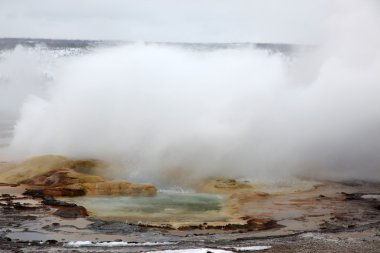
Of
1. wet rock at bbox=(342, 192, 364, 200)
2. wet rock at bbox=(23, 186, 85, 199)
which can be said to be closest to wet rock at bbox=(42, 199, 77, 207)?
wet rock at bbox=(23, 186, 85, 199)

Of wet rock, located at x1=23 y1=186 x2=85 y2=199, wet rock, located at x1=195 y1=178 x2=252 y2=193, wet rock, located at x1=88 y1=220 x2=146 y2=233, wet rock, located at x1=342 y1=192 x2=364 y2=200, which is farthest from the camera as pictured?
wet rock, located at x1=195 y1=178 x2=252 y2=193

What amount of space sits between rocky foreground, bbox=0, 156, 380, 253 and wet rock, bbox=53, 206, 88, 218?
3 centimetres

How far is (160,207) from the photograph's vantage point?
19969 mm

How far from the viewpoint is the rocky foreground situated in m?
14.7

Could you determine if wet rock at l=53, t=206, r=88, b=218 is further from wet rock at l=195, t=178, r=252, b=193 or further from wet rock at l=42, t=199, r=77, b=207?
wet rock at l=195, t=178, r=252, b=193

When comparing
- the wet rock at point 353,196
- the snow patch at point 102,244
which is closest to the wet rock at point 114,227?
the snow patch at point 102,244

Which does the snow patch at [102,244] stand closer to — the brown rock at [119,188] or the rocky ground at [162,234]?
the rocky ground at [162,234]

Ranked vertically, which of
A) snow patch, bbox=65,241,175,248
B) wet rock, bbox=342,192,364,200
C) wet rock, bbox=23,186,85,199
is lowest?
snow patch, bbox=65,241,175,248

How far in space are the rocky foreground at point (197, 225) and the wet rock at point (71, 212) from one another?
0.03m

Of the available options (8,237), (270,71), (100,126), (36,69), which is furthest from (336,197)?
(36,69)

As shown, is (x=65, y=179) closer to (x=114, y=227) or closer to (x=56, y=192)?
(x=56, y=192)

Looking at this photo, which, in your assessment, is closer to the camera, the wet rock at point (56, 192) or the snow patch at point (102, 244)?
the snow patch at point (102, 244)

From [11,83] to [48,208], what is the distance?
69408 mm

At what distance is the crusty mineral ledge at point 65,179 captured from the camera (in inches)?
862
